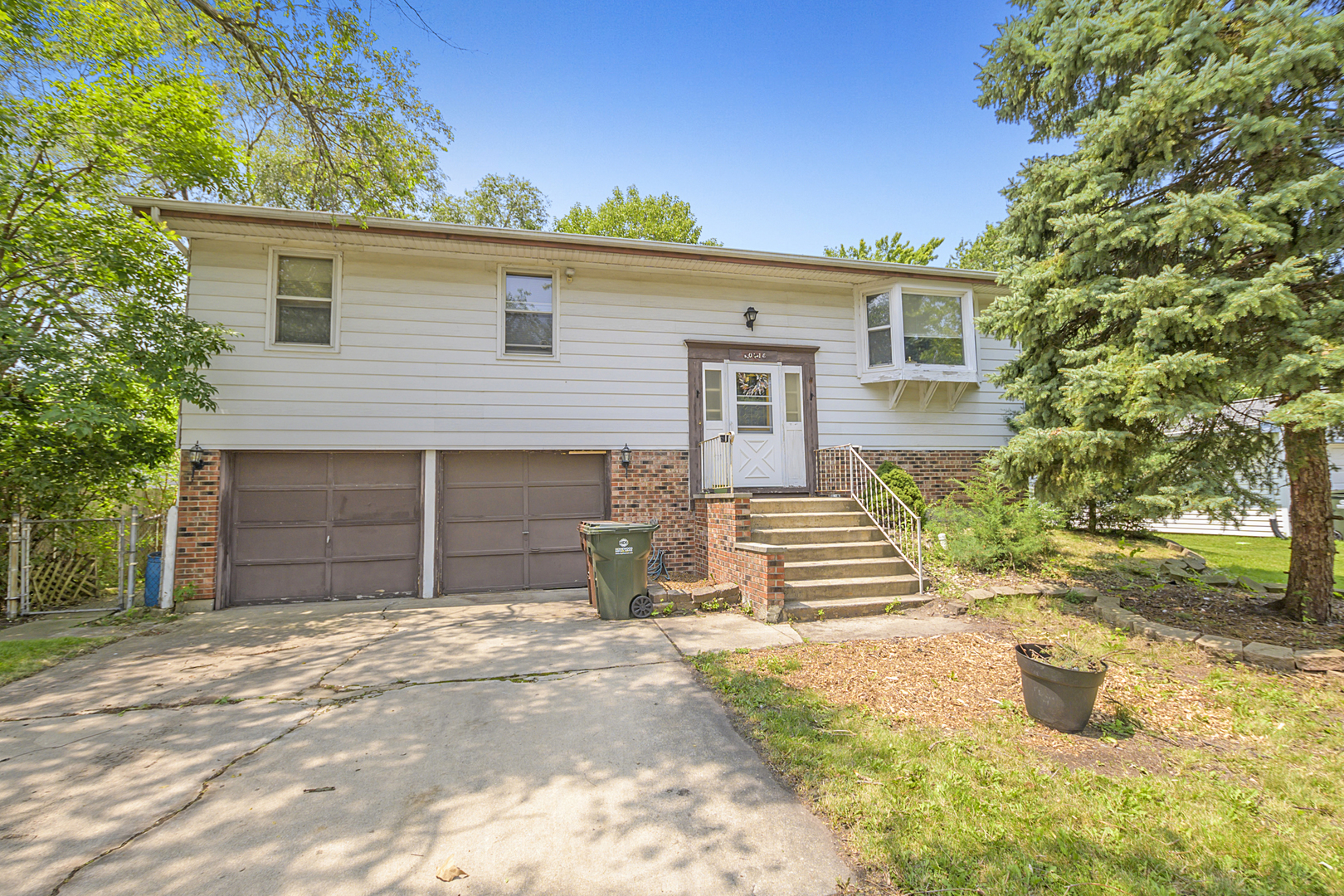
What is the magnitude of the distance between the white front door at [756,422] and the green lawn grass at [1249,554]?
691 cm

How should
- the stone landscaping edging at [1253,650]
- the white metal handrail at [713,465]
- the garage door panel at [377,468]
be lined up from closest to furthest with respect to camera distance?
the stone landscaping edging at [1253,650], the garage door panel at [377,468], the white metal handrail at [713,465]

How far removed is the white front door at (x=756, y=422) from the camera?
8.87 meters

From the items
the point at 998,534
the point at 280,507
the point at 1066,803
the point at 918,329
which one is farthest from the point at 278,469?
the point at 918,329

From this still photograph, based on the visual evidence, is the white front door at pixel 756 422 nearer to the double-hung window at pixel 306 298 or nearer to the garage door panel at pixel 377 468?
the garage door panel at pixel 377 468

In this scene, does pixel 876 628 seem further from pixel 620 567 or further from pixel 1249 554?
pixel 1249 554

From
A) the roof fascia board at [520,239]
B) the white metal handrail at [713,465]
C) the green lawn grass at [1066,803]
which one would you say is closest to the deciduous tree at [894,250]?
the roof fascia board at [520,239]

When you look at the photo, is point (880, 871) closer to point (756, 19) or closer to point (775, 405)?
point (775, 405)

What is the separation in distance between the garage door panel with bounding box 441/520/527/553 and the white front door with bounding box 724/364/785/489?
3500 mm

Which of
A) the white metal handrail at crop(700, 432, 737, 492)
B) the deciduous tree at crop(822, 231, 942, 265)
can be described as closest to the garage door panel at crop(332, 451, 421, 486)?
the white metal handrail at crop(700, 432, 737, 492)

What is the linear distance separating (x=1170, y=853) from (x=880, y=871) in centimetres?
123

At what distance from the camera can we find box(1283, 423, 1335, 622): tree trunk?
5.13m

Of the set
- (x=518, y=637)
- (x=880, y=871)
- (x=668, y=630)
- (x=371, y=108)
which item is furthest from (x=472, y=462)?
Answer: (x=880, y=871)

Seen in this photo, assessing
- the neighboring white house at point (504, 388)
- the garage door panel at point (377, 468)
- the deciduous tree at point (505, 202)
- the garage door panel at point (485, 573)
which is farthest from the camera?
the deciduous tree at point (505, 202)

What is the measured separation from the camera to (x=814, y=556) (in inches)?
278
